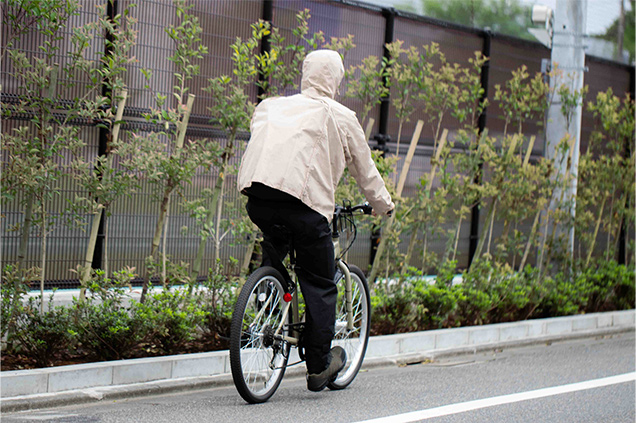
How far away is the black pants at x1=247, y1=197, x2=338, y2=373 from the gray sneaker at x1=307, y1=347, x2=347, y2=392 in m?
0.04

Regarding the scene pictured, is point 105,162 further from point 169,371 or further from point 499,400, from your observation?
point 499,400

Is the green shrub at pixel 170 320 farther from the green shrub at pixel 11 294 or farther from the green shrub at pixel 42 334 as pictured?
the green shrub at pixel 11 294

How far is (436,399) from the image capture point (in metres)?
5.51

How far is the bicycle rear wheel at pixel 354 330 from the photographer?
229 inches

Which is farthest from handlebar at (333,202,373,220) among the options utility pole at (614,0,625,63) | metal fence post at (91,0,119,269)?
utility pole at (614,0,625,63)

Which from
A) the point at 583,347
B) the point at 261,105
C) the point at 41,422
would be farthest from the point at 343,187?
the point at 41,422

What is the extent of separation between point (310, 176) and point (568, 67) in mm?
5253

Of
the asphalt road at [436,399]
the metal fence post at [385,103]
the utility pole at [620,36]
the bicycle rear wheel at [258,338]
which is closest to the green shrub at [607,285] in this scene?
the asphalt road at [436,399]

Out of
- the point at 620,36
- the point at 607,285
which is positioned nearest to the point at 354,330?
the point at 607,285

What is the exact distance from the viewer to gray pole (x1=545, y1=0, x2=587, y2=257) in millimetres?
9156

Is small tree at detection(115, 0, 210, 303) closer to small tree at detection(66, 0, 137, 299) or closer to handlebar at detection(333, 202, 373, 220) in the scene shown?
small tree at detection(66, 0, 137, 299)

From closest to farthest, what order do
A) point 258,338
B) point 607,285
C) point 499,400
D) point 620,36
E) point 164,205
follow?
point 258,338 < point 499,400 < point 164,205 < point 607,285 < point 620,36

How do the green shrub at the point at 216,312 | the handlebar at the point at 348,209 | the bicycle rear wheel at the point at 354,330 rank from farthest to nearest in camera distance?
the green shrub at the point at 216,312 < the bicycle rear wheel at the point at 354,330 < the handlebar at the point at 348,209

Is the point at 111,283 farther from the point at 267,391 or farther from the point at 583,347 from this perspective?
the point at 583,347
